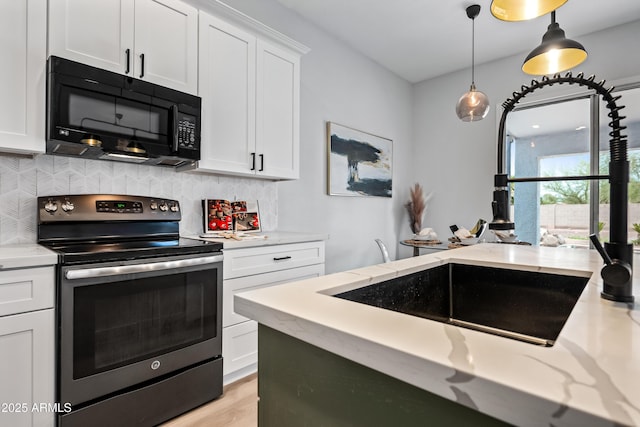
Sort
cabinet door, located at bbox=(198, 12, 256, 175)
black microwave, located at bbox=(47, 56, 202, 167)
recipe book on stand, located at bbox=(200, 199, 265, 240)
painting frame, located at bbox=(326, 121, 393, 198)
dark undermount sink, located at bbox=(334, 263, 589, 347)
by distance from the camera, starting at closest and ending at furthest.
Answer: dark undermount sink, located at bbox=(334, 263, 589, 347) → black microwave, located at bbox=(47, 56, 202, 167) → cabinet door, located at bbox=(198, 12, 256, 175) → recipe book on stand, located at bbox=(200, 199, 265, 240) → painting frame, located at bbox=(326, 121, 393, 198)

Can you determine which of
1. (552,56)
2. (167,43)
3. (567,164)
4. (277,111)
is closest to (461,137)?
(567,164)

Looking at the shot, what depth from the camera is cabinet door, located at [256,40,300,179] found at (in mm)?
2520

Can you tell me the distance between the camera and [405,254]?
15.4 feet

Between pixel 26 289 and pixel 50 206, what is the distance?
58 cm

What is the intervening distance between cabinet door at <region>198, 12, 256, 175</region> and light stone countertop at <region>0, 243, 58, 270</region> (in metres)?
0.96

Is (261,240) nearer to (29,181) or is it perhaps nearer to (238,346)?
(238,346)

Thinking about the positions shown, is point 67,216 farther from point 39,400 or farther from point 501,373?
point 501,373

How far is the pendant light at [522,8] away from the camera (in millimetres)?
1268

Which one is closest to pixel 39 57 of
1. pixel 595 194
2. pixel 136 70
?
pixel 136 70

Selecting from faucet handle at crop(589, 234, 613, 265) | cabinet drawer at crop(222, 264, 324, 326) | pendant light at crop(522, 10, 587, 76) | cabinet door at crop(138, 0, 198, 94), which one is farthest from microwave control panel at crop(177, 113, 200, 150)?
faucet handle at crop(589, 234, 613, 265)

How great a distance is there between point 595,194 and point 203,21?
386cm

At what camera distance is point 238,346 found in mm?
2094

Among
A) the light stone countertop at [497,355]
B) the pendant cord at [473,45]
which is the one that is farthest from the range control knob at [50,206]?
the pendant cord at [473,45]

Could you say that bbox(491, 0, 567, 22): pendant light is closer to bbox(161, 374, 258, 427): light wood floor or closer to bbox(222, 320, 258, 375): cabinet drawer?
bbox(222, 320, 258, 375): cabinet drawer
